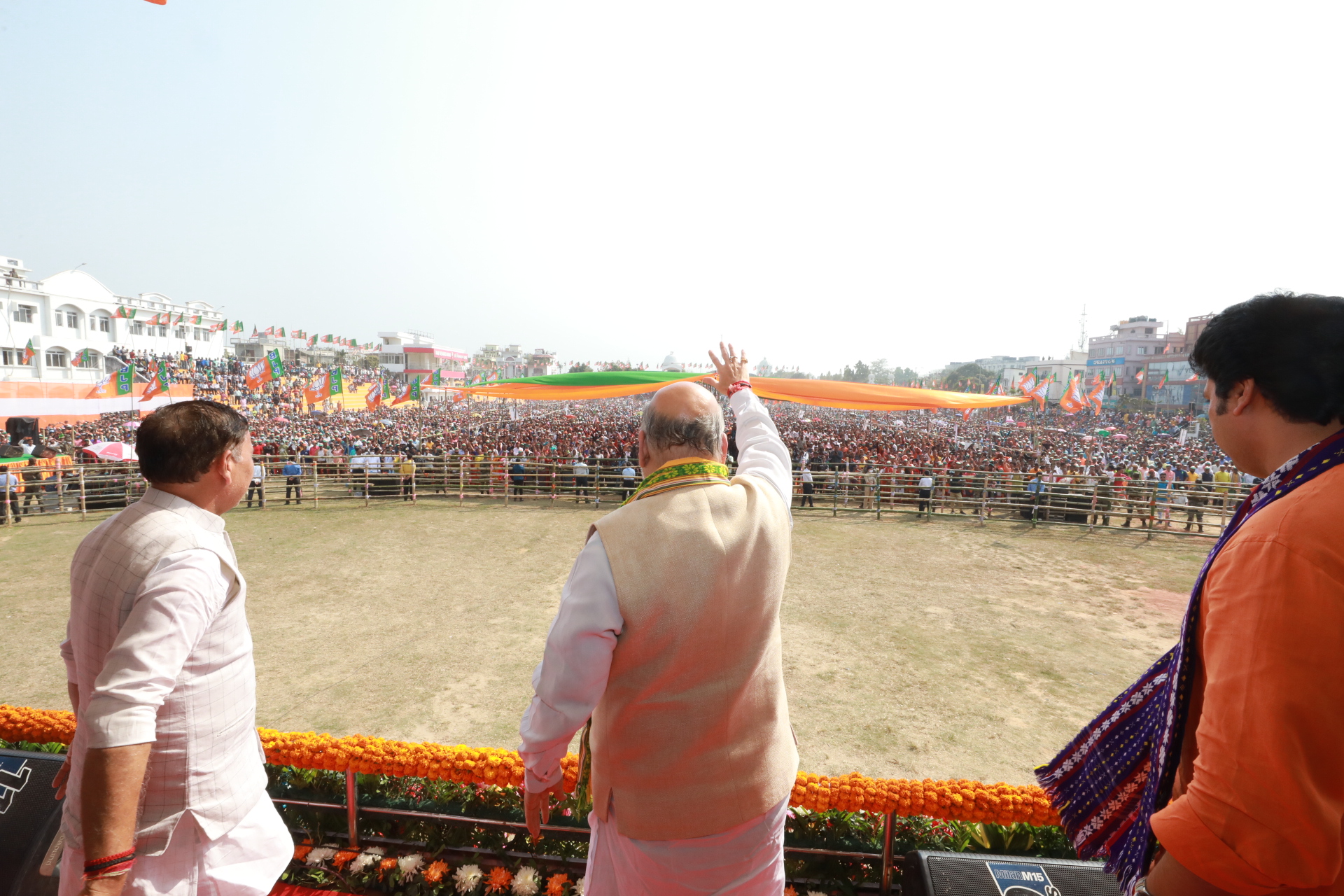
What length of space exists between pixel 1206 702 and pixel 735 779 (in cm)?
104

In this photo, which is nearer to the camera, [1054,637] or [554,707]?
[554,707]

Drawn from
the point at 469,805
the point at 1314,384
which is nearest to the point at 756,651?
the point at 1314,384

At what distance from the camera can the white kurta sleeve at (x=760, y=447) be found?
1.91 m

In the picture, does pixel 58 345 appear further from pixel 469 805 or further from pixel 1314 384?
pixel 1314 384

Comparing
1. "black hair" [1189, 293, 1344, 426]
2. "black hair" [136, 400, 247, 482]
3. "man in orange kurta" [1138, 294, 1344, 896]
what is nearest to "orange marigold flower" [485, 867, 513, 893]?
"black hair" [136, 400, 247, 482]

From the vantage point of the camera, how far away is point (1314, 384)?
1.14 m

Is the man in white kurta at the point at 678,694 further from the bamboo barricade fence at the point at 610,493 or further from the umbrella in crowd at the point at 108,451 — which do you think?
the umbrella in crowd at the point at 108,451

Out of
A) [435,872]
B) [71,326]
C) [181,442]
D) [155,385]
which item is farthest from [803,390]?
[71,326]

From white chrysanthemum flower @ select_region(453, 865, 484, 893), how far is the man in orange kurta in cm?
278

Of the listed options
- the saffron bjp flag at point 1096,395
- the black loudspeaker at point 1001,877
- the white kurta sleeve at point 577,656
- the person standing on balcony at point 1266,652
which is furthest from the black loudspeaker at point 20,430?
the saffron bjp flag at point 1096,395

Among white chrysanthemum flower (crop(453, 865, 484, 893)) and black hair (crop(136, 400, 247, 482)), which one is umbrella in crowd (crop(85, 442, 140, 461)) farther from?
black hair (crop(136, 400, 247, 482))

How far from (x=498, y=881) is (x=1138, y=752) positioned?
9.05 feet

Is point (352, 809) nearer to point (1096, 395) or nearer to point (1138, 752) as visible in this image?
point (1138, 752)

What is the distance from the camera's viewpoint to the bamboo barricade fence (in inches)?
470
